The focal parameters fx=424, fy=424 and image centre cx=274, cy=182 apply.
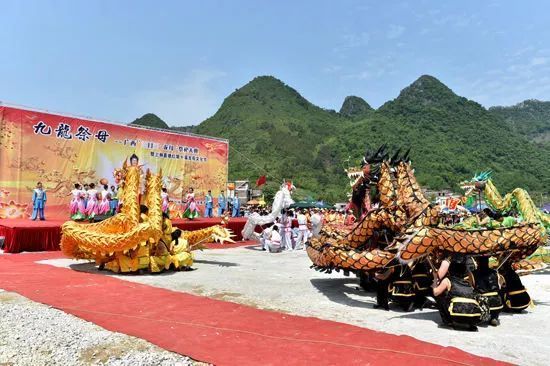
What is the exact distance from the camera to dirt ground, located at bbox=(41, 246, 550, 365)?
383cm

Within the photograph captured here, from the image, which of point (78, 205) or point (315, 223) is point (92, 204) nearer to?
point (78, 205)

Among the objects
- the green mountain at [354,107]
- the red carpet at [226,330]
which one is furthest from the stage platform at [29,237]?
the green mountain at [354,107]

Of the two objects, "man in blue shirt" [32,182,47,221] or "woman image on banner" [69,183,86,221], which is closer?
"man in blue shirt" [32,182,47,221]

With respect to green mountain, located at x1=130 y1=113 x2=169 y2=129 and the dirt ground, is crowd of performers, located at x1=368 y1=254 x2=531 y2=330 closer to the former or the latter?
the dirt ground

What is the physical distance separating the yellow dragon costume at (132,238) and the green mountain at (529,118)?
8012 centimetres

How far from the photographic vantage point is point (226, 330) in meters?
3.91

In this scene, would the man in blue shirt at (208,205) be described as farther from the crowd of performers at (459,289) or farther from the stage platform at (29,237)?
the crowd of performers at (459,289)

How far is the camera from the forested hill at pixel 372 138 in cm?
4975

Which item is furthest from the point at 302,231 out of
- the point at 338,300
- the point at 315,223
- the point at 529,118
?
the point at 529,118

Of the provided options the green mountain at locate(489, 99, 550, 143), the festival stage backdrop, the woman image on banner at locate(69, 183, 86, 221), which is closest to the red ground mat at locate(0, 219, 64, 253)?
the woman image on banner at locate(69, 183, 86, 221)

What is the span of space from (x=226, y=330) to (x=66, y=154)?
1167 centimetres

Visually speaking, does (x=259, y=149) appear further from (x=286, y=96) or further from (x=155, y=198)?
(x=155, y=198)

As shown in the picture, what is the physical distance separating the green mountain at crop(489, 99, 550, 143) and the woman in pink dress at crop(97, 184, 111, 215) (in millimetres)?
77399

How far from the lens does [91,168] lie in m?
14.2
